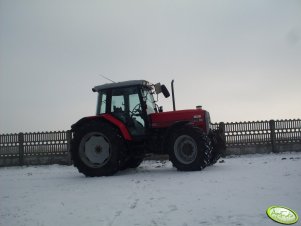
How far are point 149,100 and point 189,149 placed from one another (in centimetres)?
186

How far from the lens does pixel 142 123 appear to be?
9.30 m

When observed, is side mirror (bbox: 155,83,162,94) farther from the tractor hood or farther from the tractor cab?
the tractor hood

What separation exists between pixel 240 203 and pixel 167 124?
4.61 m

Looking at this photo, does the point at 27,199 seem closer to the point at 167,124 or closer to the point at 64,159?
the point at 167,124

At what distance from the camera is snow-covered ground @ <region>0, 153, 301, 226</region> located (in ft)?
13.8

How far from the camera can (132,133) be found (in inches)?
365

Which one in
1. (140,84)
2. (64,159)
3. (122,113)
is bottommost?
(64,159)

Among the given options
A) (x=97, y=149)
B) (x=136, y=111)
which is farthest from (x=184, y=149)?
(x=97, y=149)

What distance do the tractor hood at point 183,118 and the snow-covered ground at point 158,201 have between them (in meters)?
2.19

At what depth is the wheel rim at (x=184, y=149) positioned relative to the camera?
8.65 meters

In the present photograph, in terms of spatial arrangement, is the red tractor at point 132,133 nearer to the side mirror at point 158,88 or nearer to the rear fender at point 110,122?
the rear fender at point 110,122

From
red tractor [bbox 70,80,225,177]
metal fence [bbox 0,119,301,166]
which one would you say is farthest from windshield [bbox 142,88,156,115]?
metal fence [bbox 0,119,301,166]

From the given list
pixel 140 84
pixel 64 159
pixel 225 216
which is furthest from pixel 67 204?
pixel 64 159

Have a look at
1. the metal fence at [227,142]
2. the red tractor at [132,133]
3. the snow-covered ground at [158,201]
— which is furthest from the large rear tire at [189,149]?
the metal fence at [227,142]
